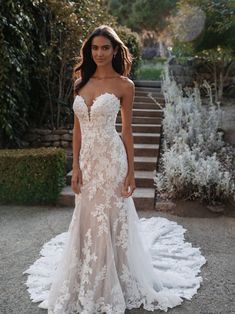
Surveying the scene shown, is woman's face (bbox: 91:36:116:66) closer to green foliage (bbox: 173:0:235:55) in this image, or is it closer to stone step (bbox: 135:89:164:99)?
green foliage (bbox: 173:0:235:55)

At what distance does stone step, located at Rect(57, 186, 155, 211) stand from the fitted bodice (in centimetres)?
242

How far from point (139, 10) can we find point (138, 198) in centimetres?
1324

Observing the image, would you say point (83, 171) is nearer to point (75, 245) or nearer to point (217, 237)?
point (75, 245)

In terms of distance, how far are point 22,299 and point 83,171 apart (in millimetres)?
1047

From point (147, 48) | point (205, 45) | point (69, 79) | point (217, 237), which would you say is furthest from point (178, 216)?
point (147, 48)

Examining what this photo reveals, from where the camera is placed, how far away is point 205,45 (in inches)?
318

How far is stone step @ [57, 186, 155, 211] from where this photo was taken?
4934 millimetres

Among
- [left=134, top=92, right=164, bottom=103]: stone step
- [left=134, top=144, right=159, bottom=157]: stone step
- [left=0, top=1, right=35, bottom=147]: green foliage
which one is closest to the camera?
[left=0, top=1, right=35, bottom=147]: green foliage

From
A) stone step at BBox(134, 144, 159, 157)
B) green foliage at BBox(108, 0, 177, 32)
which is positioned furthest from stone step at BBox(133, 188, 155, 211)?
green foliage at BBox(108, 0, 177, 32)

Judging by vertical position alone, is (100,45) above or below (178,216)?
above

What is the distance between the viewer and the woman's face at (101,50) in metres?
2.46

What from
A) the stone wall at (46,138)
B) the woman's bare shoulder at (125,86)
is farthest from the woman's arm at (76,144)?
the stone wall at (46,138)

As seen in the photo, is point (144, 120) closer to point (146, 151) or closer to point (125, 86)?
point (146, 151)

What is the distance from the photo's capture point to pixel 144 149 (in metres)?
6.20
